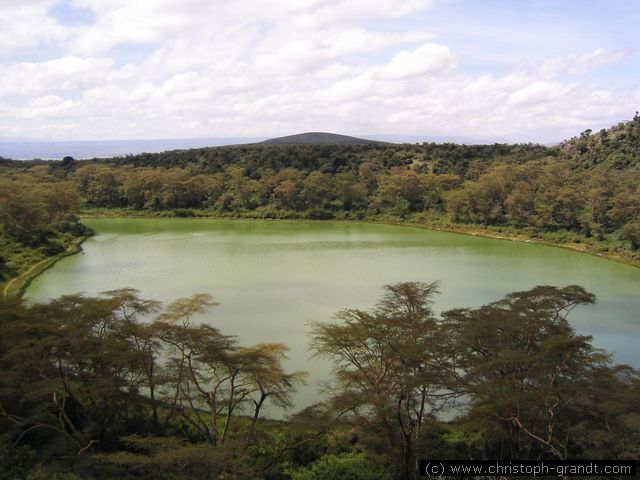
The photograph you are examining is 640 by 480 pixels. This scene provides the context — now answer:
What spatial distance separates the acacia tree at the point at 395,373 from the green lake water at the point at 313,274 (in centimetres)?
208

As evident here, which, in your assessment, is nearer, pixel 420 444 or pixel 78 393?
pixel 420 444

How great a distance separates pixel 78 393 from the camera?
34.4 ft

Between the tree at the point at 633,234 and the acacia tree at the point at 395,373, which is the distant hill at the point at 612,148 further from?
the acacia tree at the point at 395,373

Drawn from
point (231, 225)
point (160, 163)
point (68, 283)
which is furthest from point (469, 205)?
point (160, 163)

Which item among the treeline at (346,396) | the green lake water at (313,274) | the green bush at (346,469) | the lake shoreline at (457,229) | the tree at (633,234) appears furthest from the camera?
the lake shoreline at (457,229)

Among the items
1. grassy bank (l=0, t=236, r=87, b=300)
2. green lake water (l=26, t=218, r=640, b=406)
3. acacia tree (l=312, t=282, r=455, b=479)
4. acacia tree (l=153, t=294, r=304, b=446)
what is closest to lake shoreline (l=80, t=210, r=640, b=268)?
green lake water (l=26, t=218, r=640, b=406)

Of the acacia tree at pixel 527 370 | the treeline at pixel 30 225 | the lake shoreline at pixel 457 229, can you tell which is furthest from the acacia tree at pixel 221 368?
the lake shoreline at pixel 457 229

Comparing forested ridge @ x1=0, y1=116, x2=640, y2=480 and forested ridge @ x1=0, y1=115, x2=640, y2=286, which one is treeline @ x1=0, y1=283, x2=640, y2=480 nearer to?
forested ridge @ x1=0, y1=116, x2=640, y2=480

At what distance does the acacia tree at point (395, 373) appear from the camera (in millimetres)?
8727

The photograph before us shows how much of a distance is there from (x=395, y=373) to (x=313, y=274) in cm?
1380

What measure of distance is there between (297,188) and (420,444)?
35.4 m

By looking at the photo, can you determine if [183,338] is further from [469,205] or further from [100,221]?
[100,221]

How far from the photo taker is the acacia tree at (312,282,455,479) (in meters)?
8.73

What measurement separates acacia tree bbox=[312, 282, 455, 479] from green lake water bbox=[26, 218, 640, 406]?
208 centimetres
